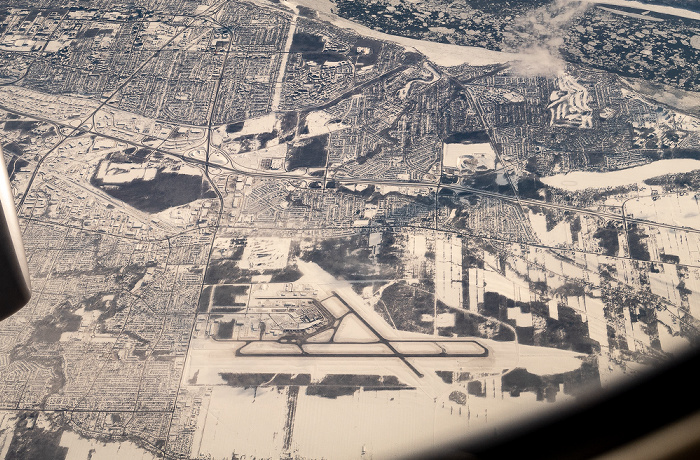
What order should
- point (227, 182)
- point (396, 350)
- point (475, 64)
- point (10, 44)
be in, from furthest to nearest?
point (10, 44) < point (475, 64) < point (227, 182) < point (396, 350)

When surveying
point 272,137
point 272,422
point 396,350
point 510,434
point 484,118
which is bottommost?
point 272,422

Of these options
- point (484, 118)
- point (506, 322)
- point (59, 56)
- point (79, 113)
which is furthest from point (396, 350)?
point (59, 56)

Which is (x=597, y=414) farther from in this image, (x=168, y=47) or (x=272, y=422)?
(x=168, y=47)

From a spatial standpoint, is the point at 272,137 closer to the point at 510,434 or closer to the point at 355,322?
the point at 355,322

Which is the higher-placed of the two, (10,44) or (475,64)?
(475,64)

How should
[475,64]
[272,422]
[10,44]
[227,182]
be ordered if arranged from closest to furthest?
[272,422], [227,182], [475,64], [10,44]

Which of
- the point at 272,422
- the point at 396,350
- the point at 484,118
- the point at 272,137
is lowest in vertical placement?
the point at 272,422

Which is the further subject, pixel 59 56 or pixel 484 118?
pixel 59 56

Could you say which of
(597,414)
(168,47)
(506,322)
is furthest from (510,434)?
(168,47)

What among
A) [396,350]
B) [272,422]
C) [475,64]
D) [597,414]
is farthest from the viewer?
[475,64]
